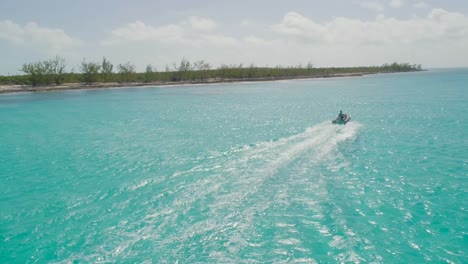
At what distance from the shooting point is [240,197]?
15516 millimetres

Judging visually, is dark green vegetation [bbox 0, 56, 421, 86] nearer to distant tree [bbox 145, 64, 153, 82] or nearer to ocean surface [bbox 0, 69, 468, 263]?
distant tree [bbox 145, 64, 153, 82]

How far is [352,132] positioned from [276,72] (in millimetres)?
137516

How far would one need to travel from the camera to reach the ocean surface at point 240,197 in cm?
1154

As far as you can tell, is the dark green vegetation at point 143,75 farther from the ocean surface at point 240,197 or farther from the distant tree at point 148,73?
the ocean surface at point 240,197

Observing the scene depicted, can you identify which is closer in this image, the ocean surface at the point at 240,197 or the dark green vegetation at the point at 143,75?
the ocean surface at the point at 240,197

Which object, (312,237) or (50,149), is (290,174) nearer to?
(312,237)

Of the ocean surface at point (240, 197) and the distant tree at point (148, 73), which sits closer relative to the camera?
the ocean surface at point (240, 197)

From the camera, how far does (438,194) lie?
16.1 meters

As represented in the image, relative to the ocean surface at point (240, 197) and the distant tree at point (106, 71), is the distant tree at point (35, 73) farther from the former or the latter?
the ocean surface at point (240, 197)

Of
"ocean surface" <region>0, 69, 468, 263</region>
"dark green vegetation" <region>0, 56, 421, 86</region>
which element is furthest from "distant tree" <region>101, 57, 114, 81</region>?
"ocean surface" <region>0, 69, 468, 263</region>

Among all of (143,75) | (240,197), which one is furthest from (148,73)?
(240,197)

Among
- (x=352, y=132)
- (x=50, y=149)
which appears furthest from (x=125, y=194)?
(x=352, y=132)

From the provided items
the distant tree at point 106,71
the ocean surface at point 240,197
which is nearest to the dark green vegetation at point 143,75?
the distant tree at point 106,71

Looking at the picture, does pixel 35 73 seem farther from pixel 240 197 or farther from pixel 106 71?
pixel 240 197
